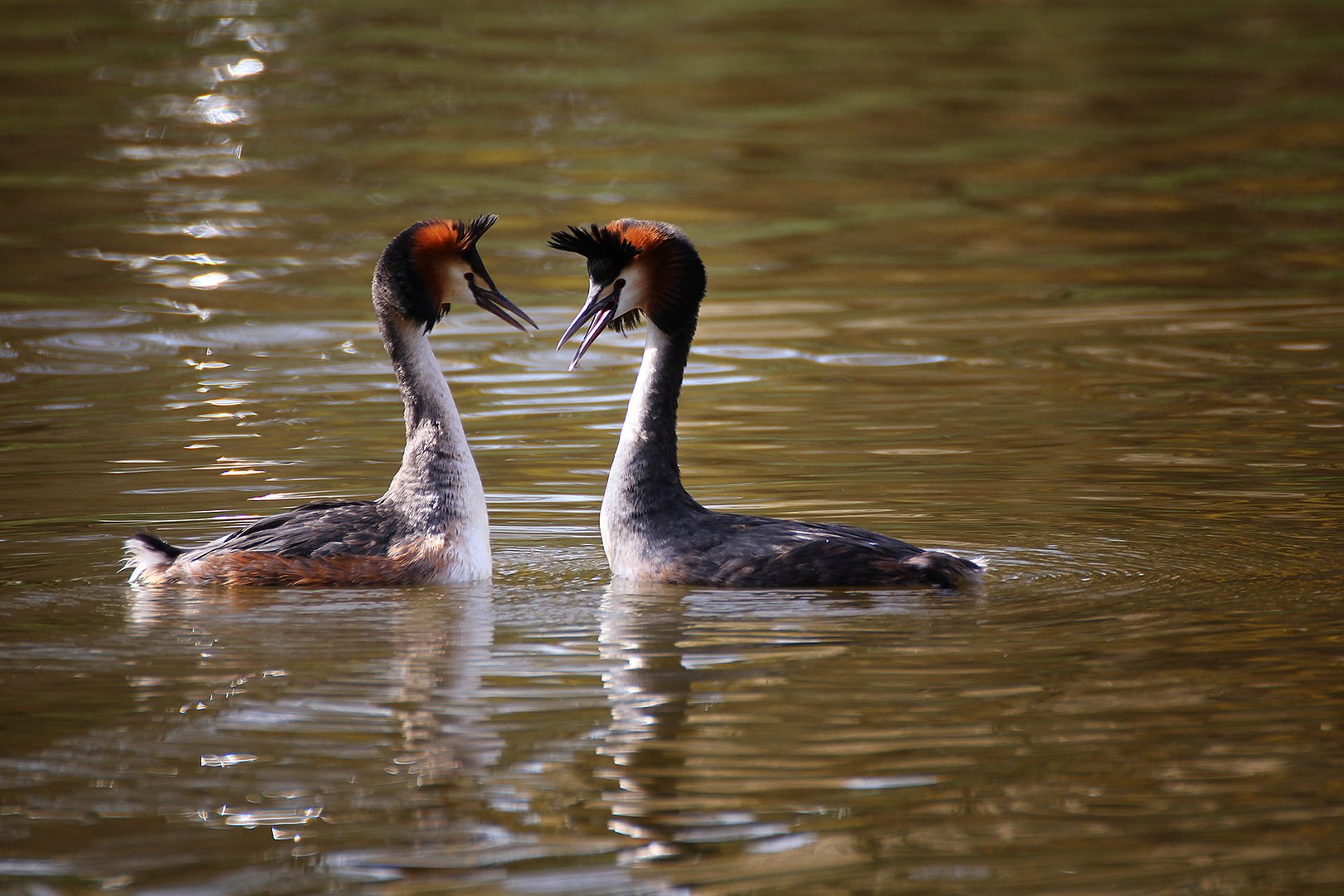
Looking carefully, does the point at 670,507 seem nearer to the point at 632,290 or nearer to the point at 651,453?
the point at 651,453

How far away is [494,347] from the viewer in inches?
618

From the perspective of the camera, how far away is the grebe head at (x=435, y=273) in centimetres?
916

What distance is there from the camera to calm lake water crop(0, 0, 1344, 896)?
5.99 metres

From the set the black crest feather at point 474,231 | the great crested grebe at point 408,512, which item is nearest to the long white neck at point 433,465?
the great crested grebe at point 408,512

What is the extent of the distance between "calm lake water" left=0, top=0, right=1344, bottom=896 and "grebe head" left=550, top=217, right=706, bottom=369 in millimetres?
1092

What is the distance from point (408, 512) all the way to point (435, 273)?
3.53ft

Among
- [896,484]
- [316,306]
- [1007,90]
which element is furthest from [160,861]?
[1007,90]

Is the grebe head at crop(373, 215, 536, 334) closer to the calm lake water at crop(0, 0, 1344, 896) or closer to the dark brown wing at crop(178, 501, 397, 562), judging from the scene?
the dark brown wing at crop(178, 501, 397, 562)

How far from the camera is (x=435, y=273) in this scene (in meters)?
9.26

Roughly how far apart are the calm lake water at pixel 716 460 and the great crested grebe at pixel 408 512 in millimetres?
156

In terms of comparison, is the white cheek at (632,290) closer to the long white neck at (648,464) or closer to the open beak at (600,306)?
the open beak at (600,306)

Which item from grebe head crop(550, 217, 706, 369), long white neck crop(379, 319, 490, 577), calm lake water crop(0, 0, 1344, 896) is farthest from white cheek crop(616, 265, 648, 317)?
calm lake water crop(0, 0, 1344, 896)

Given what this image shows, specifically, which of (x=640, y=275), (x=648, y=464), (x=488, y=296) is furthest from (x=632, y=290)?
(x=648, y=464)

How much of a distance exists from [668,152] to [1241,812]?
17.3m
